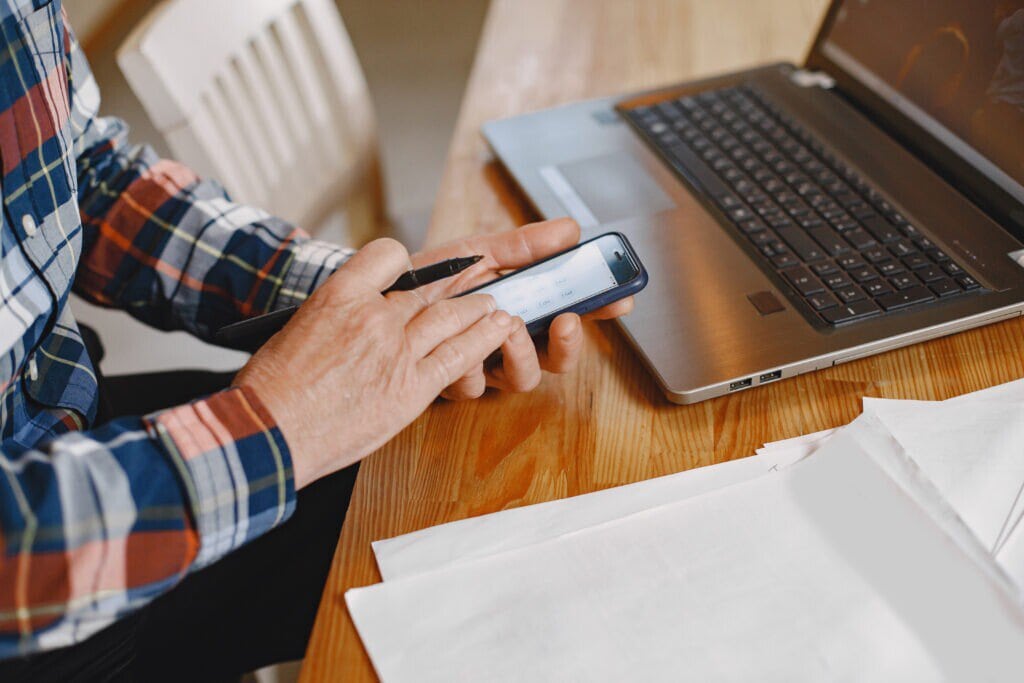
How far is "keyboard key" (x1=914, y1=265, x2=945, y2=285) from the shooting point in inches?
24.0

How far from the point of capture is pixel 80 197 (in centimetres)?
76

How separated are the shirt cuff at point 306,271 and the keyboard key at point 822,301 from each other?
0.35 meters

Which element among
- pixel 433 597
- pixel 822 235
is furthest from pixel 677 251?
pixel 433 597

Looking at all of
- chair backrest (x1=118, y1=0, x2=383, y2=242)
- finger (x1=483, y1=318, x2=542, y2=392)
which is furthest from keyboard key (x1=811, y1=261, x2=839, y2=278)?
chair backrest (x1=118, y1=0, x2=383, y2=242)

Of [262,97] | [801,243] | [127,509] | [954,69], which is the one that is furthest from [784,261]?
[262,97]

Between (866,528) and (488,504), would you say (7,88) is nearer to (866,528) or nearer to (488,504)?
(488,504)

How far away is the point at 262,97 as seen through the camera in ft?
3.61

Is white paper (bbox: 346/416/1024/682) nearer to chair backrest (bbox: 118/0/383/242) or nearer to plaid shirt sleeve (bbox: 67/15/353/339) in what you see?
plaid shirt sleeve (bbox: 67/15/353/339)

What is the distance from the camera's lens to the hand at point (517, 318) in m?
0.55

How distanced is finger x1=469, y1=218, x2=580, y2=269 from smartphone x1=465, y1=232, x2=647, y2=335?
0.03 meters

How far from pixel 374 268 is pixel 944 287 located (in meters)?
0.39

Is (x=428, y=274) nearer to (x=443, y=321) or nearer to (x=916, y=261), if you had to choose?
(x=443, y=321)

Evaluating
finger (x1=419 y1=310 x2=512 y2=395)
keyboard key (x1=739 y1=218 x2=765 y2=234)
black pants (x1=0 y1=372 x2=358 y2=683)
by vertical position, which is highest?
finger (x1=419 y1=310 x2=512 y2=395)

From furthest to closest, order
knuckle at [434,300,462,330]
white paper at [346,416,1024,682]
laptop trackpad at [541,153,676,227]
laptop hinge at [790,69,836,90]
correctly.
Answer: laptop hinge at [790,69,836,90] → laptop trackpad at [541,153,676,227] → knuckle at [434,300,462,330] → white paper at [346,416,1024,682]
